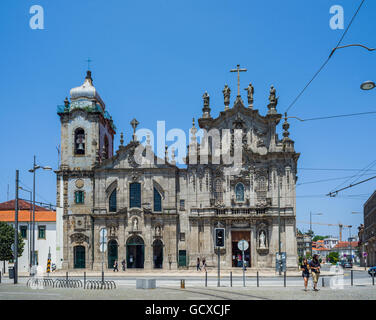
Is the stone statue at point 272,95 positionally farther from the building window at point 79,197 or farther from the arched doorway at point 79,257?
the arched doorway at point 79,257

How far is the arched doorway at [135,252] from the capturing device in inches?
2104

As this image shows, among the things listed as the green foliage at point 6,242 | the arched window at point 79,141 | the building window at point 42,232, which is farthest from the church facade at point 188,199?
the building window at point 42,232

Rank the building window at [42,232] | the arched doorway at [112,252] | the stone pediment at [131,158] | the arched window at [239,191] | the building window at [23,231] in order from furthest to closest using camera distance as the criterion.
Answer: the building window at [23,231], the building window at [42,232], the stone pediment at [131,158], the arched doorway at [112,252], the arched window at [239,191]

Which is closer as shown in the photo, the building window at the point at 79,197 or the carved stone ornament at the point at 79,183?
the building window at the point at 79,197

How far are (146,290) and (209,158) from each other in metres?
30.0

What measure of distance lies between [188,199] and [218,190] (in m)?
3.08

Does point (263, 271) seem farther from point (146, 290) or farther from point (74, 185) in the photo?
point (146, 290)

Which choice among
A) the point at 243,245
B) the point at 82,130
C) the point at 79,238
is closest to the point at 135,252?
the point at 79,238

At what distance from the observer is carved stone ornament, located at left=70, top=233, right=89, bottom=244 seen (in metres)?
54.2

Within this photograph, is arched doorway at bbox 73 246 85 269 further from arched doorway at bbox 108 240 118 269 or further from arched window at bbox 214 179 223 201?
arched window at bbox 214 179 223 201

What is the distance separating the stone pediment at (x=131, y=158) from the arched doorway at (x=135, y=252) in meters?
7.20

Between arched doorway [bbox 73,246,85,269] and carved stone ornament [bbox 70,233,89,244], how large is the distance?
658 mm
